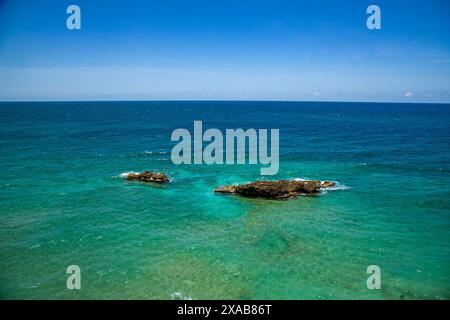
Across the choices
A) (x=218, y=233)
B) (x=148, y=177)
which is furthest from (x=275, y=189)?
(x=148, y=177)

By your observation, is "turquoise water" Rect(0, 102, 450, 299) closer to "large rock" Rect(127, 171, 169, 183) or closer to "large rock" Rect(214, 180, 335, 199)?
"large rock" Rect(214, 180, 335, 199)

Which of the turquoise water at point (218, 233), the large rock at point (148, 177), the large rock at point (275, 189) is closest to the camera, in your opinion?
the turquoise water at point (218, 233)

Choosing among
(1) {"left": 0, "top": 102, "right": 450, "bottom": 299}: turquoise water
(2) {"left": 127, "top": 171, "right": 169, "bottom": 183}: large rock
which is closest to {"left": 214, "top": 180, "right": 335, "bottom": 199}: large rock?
(1) {"left": 0, "top": 102, "right": 450, "bottom": 299}: turquoise water

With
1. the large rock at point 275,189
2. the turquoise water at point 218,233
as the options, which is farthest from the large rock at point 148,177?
the large rock at point 275,189

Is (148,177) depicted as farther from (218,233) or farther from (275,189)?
(218,233)

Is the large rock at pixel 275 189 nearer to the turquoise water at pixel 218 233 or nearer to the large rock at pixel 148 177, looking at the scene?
the turquoise water at pixel 218 233
